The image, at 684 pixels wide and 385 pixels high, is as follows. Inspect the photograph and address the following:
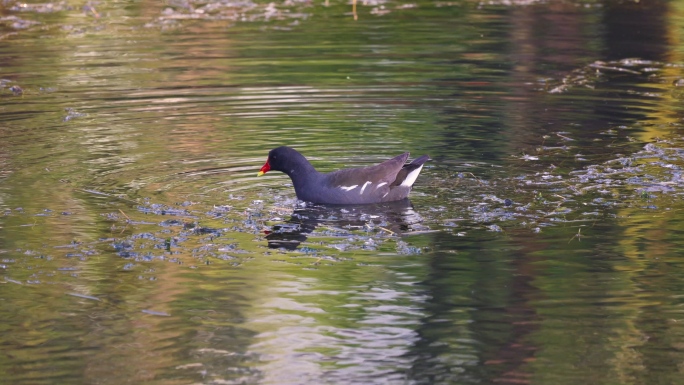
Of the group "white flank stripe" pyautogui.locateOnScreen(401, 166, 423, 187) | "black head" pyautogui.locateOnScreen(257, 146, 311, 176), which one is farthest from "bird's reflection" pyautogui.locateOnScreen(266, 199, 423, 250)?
"black head" pyautogui.locateOnScreen(257, 146, 311, 176)

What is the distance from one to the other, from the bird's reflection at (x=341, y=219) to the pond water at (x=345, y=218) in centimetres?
4

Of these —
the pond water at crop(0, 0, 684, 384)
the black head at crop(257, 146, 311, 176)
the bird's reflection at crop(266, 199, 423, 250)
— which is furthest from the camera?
the black head at crop(257, 146, 311, 176)

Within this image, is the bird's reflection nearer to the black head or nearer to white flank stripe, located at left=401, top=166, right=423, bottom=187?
white flank stripe, located at left=401, top=166, right=423, bottom=187

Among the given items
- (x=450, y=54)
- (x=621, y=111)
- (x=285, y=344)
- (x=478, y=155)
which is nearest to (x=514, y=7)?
(x=450, y=54)

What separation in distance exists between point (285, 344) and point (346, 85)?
9.68 m

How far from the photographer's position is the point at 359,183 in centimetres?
1051

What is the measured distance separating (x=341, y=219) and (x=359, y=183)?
0.52m

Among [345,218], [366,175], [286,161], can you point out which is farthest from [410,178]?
[286,161]

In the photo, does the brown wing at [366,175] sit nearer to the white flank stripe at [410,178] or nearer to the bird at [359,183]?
the bird at [359,183]

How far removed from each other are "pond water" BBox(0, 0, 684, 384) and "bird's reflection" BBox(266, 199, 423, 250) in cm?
4

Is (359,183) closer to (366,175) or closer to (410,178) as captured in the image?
(366,175)

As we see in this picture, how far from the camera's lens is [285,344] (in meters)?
7.23

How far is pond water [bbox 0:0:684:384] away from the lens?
7.10 m

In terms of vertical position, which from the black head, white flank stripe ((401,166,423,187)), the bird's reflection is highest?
the black head
